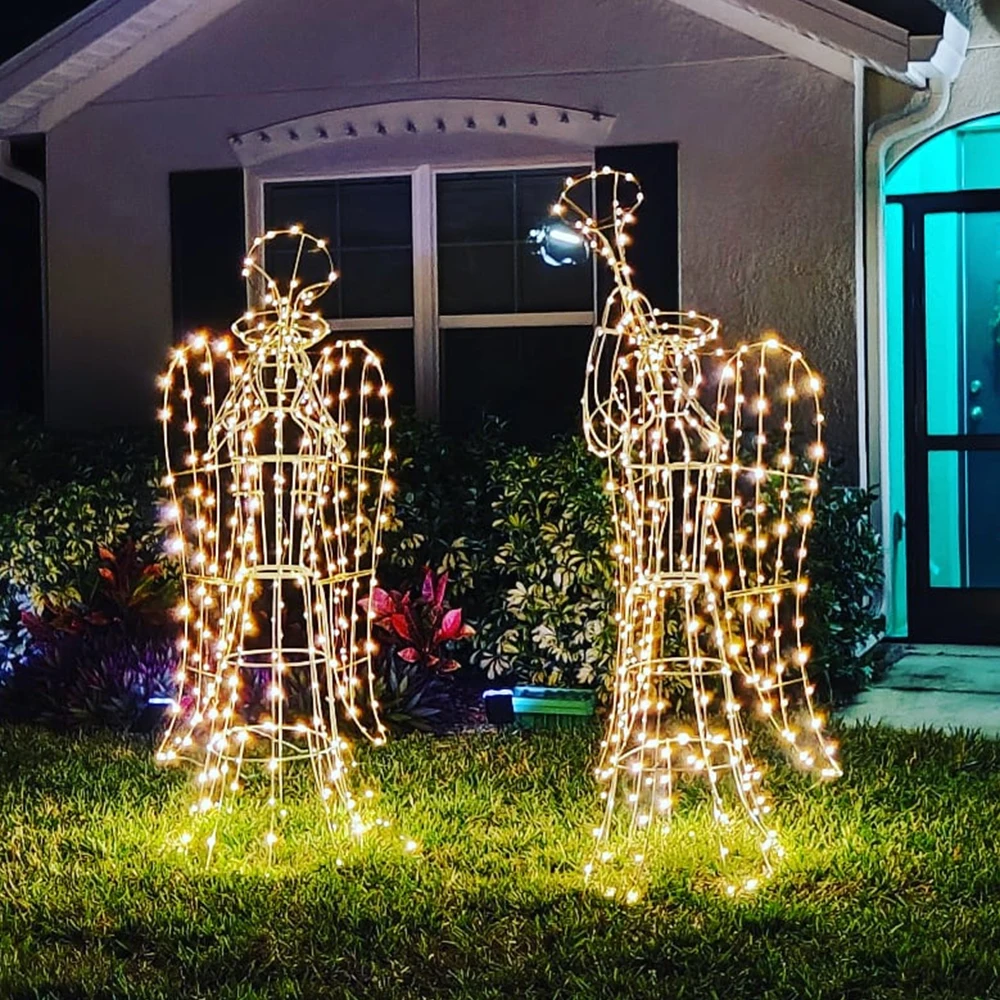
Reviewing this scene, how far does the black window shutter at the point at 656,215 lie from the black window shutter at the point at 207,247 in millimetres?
1994

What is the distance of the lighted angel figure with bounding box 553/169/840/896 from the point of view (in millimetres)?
4754

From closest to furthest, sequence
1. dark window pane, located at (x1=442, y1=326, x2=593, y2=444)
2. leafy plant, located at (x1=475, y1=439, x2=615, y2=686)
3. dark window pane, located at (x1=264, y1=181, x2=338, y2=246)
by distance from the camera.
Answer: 1. leafy plant, located at (x1=475, y1=439, x2=615, y2=686)
2. dark window pane, located at (x1=442, y1=326, x2=593, y2=444)
3. dark window pane, located at (x1=264, y1=181, x2=338, y2=246)

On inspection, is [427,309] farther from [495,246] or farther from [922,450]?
[922,450]

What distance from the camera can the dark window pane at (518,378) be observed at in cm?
867

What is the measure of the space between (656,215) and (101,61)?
316 cm

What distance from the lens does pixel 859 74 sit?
26.8 feet

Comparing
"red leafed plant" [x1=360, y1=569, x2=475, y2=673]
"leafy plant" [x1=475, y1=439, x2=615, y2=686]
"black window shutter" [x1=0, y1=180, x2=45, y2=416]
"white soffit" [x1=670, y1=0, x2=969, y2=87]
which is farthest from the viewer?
"black window shutter" [x1=0, y1=180, x2=45, y2=416]

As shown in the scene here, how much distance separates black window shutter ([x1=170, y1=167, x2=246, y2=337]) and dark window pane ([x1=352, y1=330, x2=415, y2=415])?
0.66 meters

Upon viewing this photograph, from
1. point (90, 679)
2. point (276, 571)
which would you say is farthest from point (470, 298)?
point (276, 571)

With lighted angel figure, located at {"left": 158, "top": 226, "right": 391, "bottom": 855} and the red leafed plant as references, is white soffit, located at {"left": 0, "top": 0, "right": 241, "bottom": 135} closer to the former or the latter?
lighted angel figure, located at {"left": 158, "top": 226, "right": 391, "bottom": 855}

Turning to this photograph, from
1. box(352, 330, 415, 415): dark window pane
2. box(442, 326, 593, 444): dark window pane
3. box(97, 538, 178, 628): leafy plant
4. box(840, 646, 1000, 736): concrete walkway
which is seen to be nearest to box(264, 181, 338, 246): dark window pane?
box(352, 330, 415, 415): dark window pane

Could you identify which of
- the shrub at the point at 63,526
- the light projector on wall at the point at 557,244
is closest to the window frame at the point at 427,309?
the light projector on wall at the point at 557,244

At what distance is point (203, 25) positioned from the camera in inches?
357

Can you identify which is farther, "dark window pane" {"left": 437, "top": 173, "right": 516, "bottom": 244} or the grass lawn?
"dark window pane" {"left": 437, "top": 173, "right": 516, "bottom": 244}
